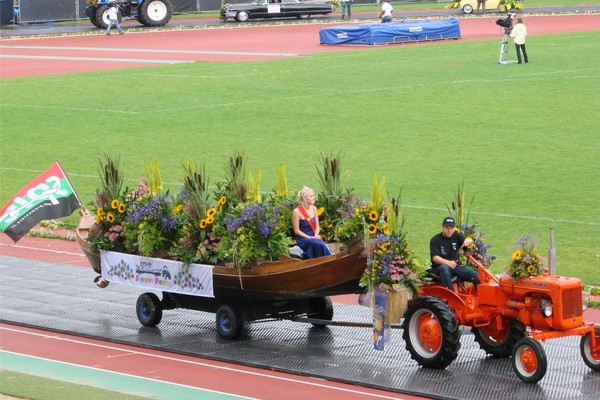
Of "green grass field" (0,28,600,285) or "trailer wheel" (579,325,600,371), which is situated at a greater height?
"trailer wheel" (579,325,600,371)

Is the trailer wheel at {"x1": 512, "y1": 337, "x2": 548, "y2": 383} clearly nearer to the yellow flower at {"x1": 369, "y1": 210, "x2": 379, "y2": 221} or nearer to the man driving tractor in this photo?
the man driving tractor

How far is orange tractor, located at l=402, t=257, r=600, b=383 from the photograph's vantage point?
13.1 meters

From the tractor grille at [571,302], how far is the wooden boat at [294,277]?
2.57m

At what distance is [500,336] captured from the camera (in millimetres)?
14180

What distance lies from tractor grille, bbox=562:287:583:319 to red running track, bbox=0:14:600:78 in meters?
38.3

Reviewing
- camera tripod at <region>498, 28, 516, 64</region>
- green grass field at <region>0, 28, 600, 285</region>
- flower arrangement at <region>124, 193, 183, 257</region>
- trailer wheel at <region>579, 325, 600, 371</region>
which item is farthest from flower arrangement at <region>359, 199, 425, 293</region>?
camera tripod at <region>498, 28, 516, 64</region>

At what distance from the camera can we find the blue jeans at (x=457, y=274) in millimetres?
14023

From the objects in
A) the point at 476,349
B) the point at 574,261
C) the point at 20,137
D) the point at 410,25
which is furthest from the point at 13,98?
the point at 476,349

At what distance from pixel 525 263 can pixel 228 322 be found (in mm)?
4205

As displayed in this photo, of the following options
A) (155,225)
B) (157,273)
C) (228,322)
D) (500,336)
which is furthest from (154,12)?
(500,336)

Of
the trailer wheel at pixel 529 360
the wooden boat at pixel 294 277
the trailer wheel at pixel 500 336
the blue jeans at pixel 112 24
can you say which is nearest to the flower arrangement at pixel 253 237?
the wooden boat at pixel 294 277

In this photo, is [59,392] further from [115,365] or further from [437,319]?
[437,319]

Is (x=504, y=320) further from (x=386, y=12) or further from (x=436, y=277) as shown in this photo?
(x=386, y=12)

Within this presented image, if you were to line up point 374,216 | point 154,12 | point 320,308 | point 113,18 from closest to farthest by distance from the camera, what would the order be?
point 374,216 < point 320,308 < point 113,18 < point 154,12
